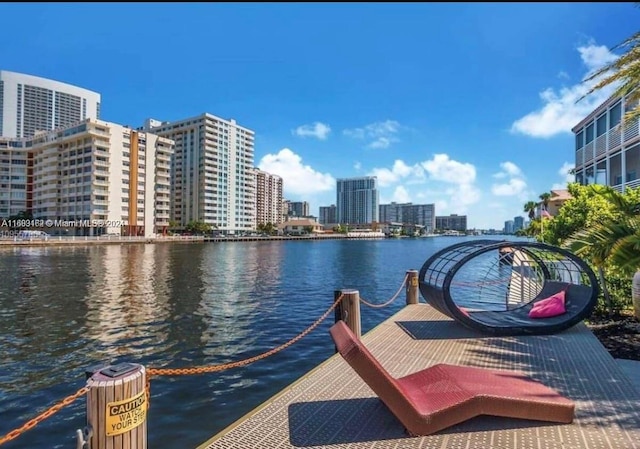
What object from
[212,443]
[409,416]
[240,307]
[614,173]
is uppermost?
[614,173]

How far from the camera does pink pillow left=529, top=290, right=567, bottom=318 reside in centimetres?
1023

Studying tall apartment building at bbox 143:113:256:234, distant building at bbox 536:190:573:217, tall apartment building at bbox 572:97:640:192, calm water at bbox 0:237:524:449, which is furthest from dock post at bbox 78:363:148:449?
tall apartment building at bbox 143:113:256:234

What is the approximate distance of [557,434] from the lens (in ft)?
15.3

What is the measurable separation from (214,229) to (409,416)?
139 m

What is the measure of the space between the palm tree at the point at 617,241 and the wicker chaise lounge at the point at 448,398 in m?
4.97

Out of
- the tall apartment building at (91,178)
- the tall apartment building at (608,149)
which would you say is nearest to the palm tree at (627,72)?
the tall apartment building at (608,149)

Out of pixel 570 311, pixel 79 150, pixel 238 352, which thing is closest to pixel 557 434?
pixel 570 311

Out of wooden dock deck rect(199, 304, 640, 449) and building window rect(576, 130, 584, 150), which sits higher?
building window rect(576, 130, 584, 150)

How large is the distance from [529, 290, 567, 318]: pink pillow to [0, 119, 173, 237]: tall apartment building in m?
106

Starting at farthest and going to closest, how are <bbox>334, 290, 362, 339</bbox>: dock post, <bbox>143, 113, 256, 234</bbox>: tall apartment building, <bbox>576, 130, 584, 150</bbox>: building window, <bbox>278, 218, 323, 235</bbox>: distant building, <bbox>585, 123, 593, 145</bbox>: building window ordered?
<bbox>278, 218, 323, 235</bbox>: distant building, <bbox>143, 113, 256, 234</bbox>: tall apartment building, <bbox>576, 130, 584, 150</bbox>: building window, <bbox>585, 123, 593, 145</bbox>: building window, <bbox>334, 290, 362, 339</bbox>: dock post

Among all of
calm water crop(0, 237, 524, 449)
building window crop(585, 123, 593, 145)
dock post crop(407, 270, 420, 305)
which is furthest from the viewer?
building window crop(585, 123, 593, 145)

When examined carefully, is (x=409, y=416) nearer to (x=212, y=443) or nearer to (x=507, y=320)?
(x=212, y=443)

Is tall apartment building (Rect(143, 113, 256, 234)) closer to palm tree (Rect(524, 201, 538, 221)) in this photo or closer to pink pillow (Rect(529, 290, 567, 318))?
palm tree (Rect(524, 201, 538, 221))

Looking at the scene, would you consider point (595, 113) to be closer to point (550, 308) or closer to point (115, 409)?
point (550, 308)
